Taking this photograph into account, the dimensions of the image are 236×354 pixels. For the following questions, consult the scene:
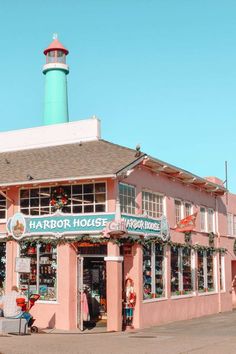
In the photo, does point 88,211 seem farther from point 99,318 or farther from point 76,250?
point 99,318

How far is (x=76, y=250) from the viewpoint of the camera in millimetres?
20766

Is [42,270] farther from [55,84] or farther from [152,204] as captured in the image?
[55,84]

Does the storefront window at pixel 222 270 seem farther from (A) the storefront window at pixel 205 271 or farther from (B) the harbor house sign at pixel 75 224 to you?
(B) the harbor house sign at pixel 75 224

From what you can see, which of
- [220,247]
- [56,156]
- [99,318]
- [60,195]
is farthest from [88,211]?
[220,247]

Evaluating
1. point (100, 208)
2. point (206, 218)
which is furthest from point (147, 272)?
point (206, 218)

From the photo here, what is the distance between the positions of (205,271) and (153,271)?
5836 mm

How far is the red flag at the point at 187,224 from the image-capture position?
942 inches

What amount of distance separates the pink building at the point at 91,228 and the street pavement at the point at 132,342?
4.94ft

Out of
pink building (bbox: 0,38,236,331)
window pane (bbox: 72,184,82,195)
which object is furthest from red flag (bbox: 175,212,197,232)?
window pane (bbox: 72,184,82,195)

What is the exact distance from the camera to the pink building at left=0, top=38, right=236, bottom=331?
20.1 meters

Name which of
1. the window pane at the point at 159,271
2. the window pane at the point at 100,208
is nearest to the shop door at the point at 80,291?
the window pane at the point at 100,208

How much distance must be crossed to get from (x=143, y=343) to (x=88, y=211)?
6228 mm

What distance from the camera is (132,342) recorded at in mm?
16094

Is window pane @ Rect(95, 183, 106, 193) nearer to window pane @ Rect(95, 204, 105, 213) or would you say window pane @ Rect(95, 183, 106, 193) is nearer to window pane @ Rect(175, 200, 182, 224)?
window pane @ Rect(95, 204, 105, 213)
